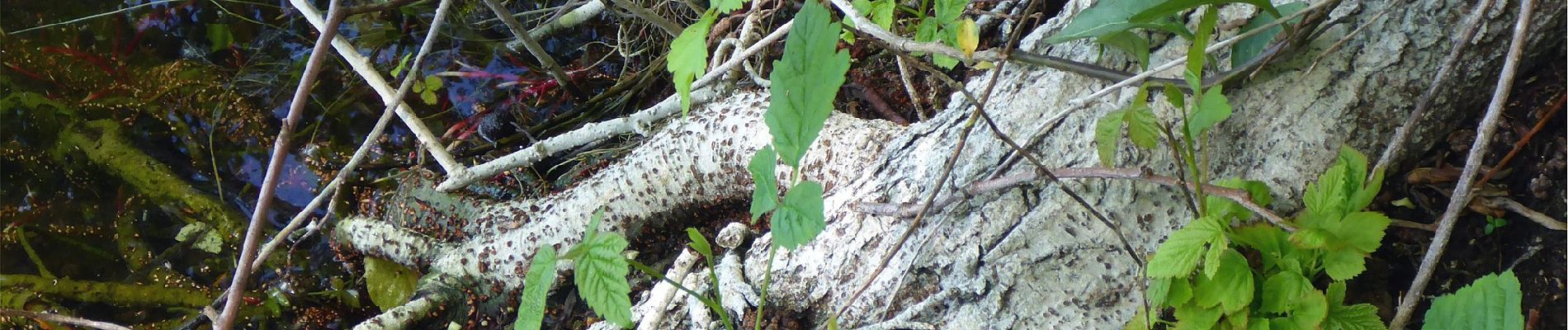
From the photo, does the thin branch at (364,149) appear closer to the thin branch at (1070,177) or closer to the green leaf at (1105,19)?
the thin branch at (1070,177)

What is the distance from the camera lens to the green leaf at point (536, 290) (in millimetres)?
1110

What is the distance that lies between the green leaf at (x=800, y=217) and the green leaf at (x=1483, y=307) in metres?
0.71

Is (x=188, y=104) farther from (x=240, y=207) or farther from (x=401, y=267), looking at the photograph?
(x=401, y=267)

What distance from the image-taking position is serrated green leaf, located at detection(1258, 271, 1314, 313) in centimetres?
99

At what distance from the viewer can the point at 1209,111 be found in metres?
1.00

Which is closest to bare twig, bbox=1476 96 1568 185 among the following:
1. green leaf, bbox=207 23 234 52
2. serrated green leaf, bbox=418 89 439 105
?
serrated green leaf, bbox=418 89 439 105

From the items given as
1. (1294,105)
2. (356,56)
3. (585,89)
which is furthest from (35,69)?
(1294,105)

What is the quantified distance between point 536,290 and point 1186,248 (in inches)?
31.6

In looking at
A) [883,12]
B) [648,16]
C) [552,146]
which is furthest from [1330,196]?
[552,146]

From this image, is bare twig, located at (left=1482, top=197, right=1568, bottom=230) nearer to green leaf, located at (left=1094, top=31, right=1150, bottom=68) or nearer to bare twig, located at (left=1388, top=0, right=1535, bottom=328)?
bare twig, located at (left=1388, top=0, right=1535, bottom=328)

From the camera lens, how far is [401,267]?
2445mm

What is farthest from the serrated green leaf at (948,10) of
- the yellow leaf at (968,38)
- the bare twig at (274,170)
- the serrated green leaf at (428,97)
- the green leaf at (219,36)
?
the green leaf at (219,36)

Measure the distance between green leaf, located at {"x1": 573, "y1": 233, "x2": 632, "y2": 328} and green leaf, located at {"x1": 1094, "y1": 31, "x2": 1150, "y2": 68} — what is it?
67 centimetres

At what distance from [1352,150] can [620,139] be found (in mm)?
1835
